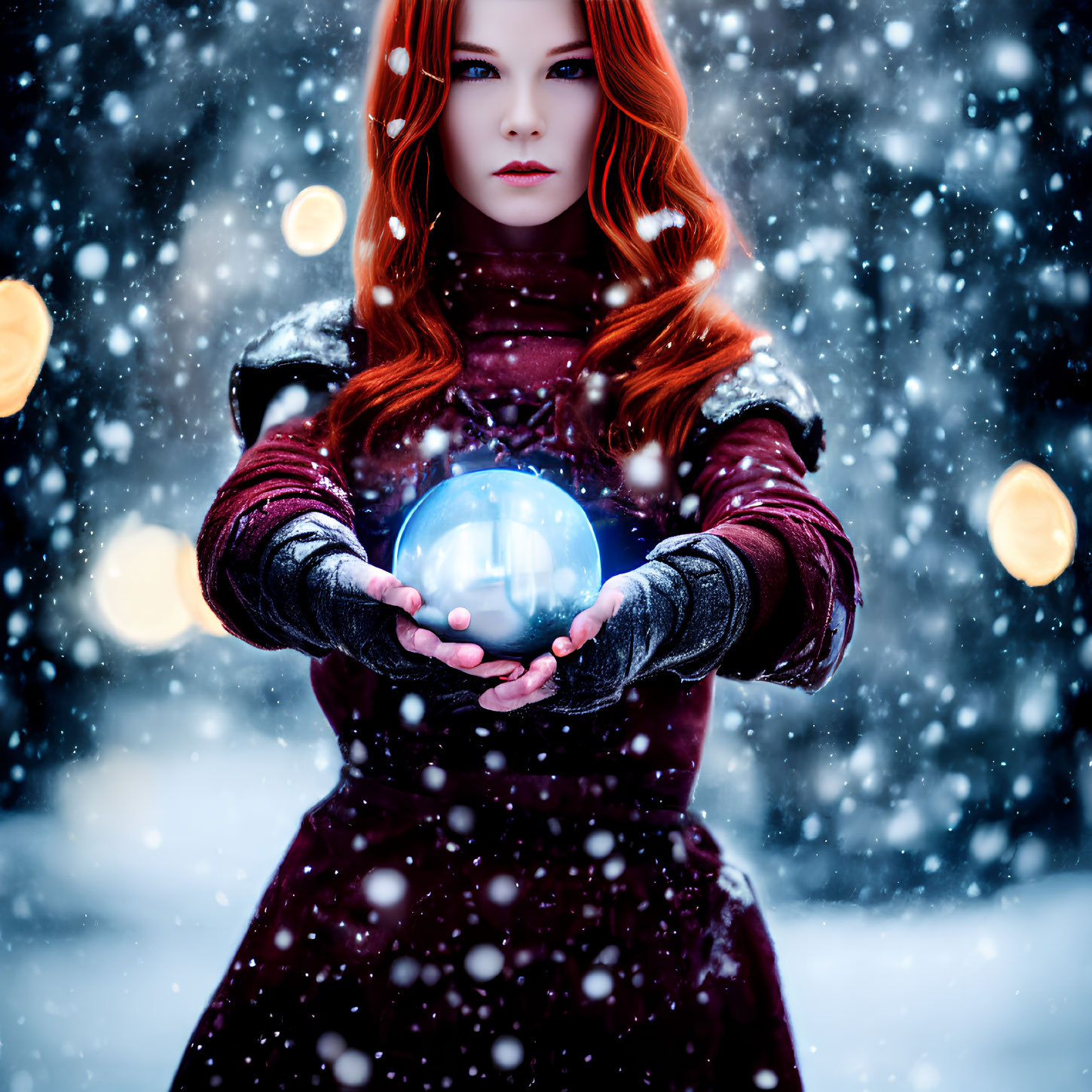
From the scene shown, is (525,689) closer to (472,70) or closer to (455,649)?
(455,649)

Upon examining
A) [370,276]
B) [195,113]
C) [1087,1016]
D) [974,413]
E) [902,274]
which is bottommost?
[1087,1016]

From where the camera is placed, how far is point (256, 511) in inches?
23.6

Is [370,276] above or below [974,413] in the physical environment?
below

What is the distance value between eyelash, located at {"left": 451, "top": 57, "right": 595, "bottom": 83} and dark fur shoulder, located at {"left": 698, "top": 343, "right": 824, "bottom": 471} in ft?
0.65

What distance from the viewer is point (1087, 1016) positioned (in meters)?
1.01

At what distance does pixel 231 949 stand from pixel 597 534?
612mm

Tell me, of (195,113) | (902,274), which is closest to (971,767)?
(902,274)

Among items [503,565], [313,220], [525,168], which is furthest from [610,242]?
[313,220]

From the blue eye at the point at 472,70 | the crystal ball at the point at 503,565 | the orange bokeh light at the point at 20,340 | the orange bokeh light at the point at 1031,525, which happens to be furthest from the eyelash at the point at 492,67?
the orange bokeh light at the point at 1031,525

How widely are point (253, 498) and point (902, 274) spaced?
775mm

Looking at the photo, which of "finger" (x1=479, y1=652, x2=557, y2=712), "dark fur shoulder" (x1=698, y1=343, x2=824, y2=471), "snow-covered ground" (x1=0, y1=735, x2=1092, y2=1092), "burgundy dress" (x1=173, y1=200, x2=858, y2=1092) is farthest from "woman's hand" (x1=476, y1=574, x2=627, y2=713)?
"snow-covered ground" (x1=0, y1=735, x2=1092, y2=1092)

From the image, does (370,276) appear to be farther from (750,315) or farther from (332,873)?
(750,315)

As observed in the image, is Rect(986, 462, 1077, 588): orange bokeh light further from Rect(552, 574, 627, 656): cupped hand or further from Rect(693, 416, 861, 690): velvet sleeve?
Rect(552, 574, 627, 656): cupped hand

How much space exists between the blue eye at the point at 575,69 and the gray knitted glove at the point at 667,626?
31cm
